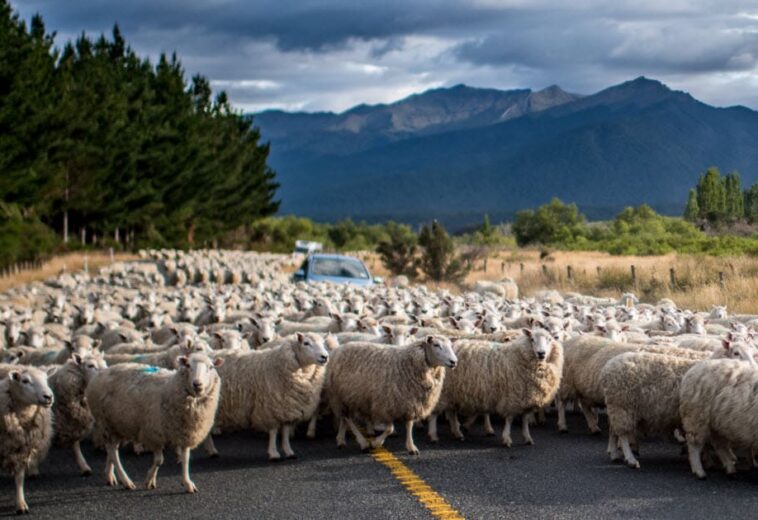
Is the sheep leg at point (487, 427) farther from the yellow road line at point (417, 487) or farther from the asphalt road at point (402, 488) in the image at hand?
the yellow road line at point (417, 487)

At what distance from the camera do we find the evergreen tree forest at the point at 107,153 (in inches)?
1762

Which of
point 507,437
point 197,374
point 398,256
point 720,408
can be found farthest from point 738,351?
point 398,256

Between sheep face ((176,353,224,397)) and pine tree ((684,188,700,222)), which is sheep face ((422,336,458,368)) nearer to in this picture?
sheep face ((176,353,224,397))

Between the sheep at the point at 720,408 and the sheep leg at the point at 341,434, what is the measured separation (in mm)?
3810

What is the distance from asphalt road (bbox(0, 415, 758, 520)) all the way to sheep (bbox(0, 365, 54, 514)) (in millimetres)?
Answer: 370

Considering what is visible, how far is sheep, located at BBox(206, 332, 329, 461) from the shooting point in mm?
11758

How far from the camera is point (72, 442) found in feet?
37.3

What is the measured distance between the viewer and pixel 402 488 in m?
9.94

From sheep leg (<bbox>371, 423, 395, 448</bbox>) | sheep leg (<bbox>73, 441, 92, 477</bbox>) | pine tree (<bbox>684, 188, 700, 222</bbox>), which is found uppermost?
pine tree (<bbox>684, 188, 700, 222</bbox>)

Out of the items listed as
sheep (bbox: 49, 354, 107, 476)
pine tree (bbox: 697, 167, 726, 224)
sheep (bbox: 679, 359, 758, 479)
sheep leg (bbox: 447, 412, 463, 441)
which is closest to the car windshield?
sheep leg (bbox: 447, 412, 463, 441)

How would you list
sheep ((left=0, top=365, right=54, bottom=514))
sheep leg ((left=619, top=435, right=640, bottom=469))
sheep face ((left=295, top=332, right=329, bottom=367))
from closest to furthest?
1. sheep ((left=0, top=365, right=54, bottom=514))
2. sheep leg ((left=619, top=435, right=640, bottom=469))
3. sheep face ((left=295, top=332, right=329, bottom=367))

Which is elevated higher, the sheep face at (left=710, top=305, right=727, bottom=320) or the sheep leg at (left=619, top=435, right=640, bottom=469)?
the sheep face at (left=710, top=305, right=727, bottom=320)

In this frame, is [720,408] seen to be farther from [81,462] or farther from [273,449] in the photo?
[81,462]

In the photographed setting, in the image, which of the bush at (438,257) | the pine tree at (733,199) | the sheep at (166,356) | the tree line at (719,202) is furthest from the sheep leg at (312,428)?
the pine tree at (733,199)
